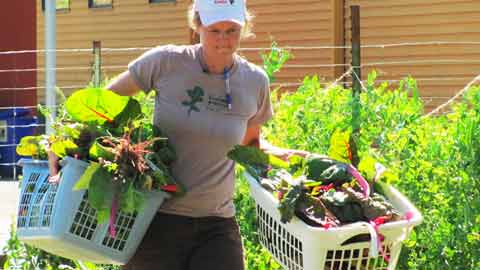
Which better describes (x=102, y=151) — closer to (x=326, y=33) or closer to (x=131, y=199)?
(x=131, y=199)

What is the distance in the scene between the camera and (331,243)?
2938mm

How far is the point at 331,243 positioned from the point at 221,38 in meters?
1.05

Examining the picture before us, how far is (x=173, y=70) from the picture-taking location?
3.77 m

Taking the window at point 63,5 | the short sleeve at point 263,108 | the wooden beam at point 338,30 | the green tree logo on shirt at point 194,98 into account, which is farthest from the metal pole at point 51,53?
the window at point 63,5

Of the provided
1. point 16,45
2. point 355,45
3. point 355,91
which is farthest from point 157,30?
point 355,91

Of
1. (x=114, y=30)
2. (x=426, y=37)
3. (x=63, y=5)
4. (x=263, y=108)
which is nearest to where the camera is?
(x=263, y=108)

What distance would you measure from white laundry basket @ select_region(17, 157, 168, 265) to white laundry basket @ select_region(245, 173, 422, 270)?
573 mm

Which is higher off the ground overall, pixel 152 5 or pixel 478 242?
pixel 152 5

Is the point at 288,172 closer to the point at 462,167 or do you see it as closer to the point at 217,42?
the point at 217,42

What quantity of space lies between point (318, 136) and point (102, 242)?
2136mm

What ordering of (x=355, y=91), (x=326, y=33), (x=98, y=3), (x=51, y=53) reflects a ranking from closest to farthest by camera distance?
1. (x=355, y=91)
2. (x=51, y=53)
3. (x=326, y=33)
4. (x=98, y=3)

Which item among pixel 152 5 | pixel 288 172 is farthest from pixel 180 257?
pixel 152 5

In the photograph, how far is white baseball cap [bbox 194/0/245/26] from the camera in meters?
3.63

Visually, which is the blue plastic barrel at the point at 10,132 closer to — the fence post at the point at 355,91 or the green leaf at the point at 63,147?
the fence post at the point at 355,91
